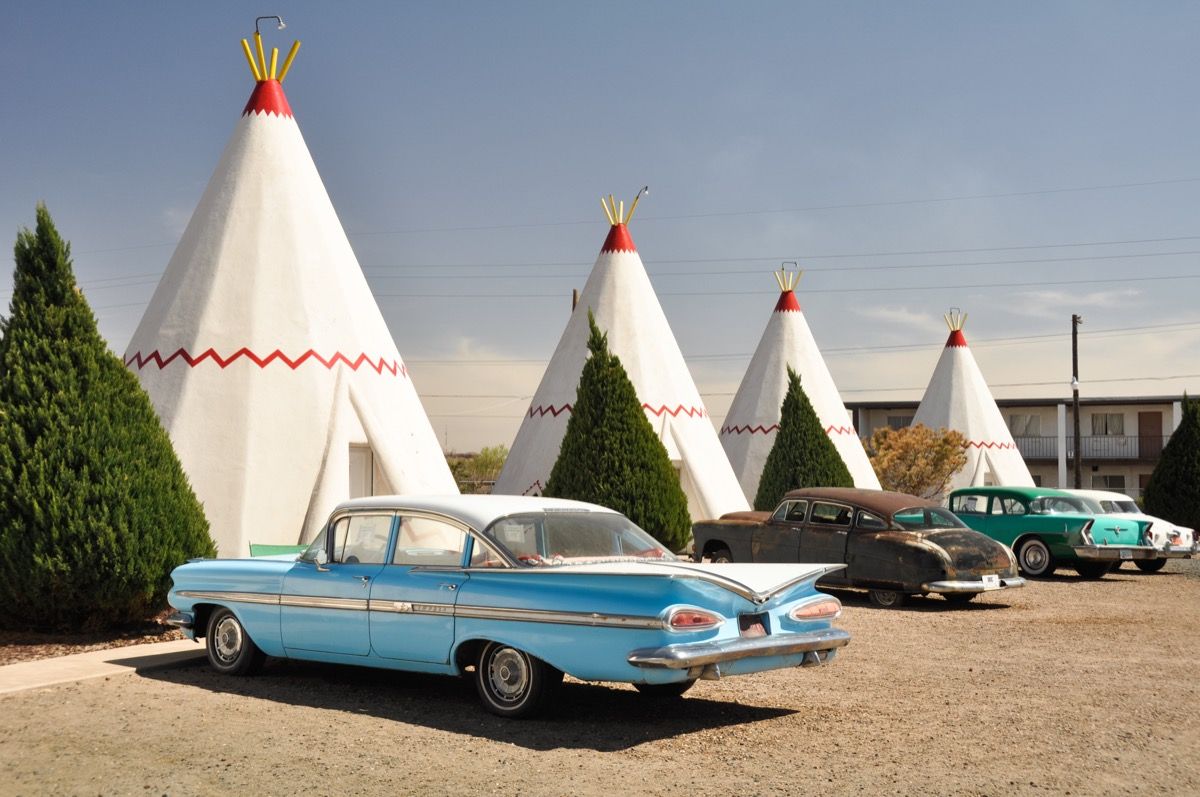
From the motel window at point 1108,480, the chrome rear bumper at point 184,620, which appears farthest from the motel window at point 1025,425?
Result: the chrome rear bumper at point 184,620

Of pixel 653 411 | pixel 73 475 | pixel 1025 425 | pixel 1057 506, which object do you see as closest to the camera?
pixel 73 475

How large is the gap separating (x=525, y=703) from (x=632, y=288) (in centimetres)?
1548

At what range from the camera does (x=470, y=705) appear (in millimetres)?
6570

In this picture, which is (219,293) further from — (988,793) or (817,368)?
(817,368)

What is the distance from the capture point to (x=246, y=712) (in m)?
6.43

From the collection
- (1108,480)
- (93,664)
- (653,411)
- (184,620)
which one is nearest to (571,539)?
(184,620)

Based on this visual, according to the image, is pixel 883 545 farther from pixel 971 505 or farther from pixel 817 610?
pixel 817 610

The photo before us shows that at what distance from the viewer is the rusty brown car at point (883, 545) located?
39.1 ft

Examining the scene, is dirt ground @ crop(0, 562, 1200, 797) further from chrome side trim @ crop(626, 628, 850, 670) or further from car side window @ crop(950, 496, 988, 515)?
car side window @ crop(950, 496, 988, 515)

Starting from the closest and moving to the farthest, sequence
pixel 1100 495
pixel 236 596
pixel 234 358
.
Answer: pixel 236 596, pixel 234 358, pixel 1100 495

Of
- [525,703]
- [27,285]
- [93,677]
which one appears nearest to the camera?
[525,703]

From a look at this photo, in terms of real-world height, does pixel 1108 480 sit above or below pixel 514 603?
above

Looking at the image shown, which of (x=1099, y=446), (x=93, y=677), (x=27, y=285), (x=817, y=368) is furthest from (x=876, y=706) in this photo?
(x=1099, y=446)

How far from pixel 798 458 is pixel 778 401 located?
5446 millimetres
